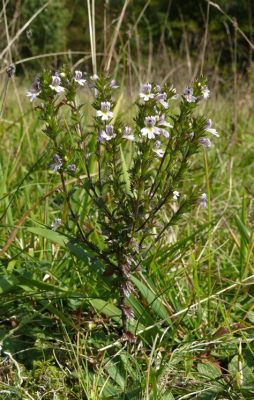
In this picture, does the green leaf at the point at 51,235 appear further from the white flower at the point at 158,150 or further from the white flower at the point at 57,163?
the white flower at the point at 158,150

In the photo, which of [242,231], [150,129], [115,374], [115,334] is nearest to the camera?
[150,129]

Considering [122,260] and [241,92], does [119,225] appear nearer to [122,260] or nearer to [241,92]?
[122,260]

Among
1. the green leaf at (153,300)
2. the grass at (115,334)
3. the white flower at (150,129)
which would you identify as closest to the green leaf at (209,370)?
the grass at (115,334)

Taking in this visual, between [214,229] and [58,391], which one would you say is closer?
[58,391]

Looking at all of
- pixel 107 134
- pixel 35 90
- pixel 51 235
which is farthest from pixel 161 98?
pixel 51 235

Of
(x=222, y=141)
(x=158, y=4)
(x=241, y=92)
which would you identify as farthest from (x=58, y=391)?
(x=158, y=4)

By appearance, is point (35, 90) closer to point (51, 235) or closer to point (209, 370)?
point (51, 235)
